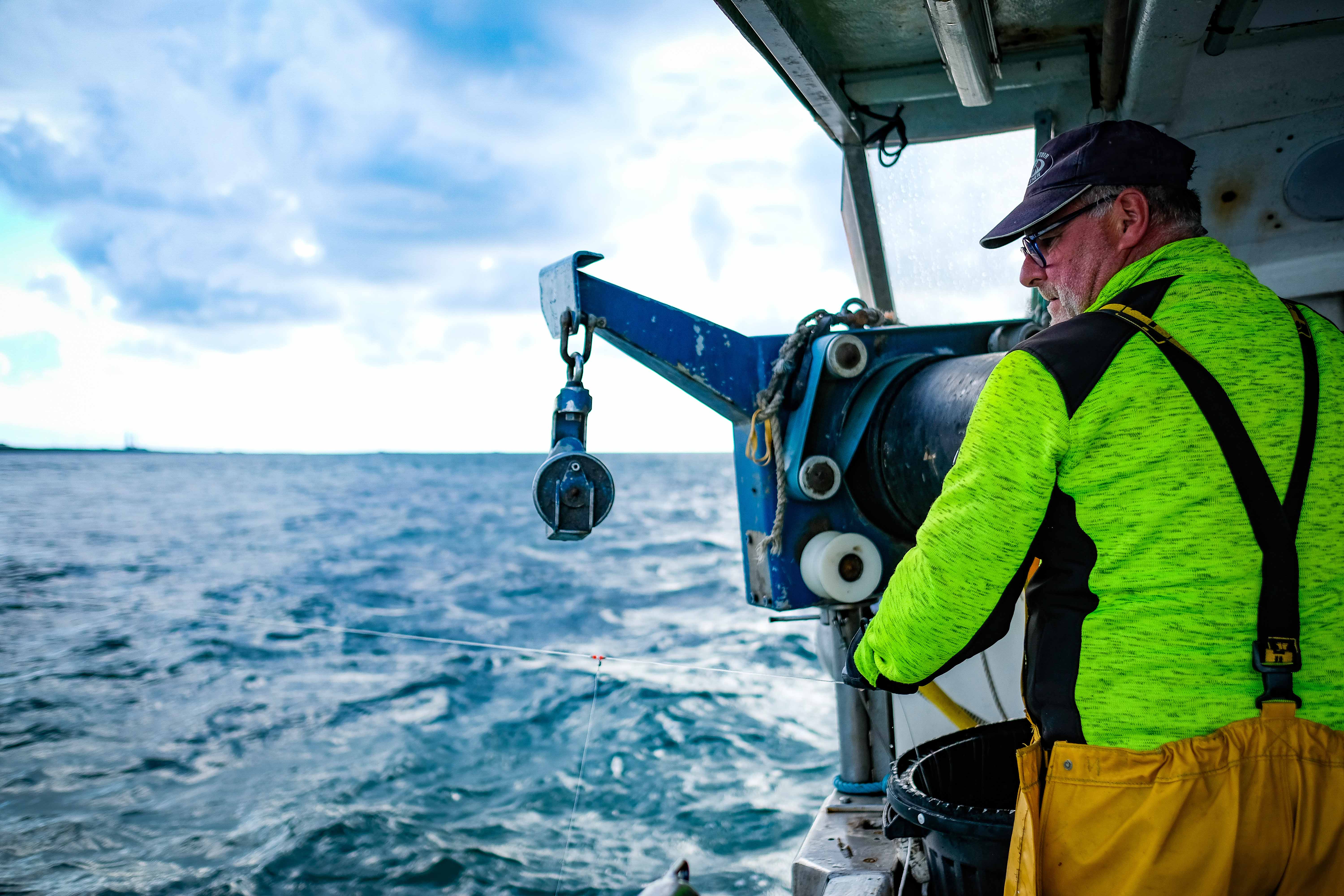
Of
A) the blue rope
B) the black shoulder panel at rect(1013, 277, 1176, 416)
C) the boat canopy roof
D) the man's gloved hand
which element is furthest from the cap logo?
the blue rope

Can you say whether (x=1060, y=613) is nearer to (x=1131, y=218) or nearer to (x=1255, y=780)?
(x=1255, y=780)

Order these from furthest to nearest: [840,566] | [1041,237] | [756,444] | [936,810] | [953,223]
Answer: [953,223] < [756,444] < [840,566] < [936,810] < [1041,237]

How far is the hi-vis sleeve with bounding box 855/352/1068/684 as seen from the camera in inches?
46.2

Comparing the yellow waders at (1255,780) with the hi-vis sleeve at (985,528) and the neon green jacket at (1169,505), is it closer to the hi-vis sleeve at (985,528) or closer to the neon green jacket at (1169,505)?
the neon green jacket at (1169,505)

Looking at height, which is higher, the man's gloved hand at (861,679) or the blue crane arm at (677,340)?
the blue crane arm at (677,340)

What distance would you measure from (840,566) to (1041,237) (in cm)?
123

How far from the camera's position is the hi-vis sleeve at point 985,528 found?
117cm

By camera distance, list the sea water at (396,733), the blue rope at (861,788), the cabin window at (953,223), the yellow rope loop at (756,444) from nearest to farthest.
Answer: the yellow rope loop at (756,444), the blue rope at (861,788), the cabin window at (953,223), the sea water at (396,733)

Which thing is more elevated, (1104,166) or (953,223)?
(953,223)

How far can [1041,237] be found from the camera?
137cm

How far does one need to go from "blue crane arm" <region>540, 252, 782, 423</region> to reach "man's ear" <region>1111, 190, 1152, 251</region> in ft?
4.44

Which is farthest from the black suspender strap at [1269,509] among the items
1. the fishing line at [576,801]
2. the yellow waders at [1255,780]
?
the fishing line at [576,801]

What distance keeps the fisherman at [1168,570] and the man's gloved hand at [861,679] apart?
179mm

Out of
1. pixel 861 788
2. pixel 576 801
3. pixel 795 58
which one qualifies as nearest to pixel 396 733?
pixel 576 801
